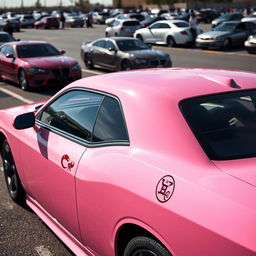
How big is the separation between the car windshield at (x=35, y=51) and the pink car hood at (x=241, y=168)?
12007 millimetres

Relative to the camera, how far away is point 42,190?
3.99 meters

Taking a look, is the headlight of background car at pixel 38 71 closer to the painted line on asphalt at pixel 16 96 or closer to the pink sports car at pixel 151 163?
the painted line on asphalt at pixel 16 96

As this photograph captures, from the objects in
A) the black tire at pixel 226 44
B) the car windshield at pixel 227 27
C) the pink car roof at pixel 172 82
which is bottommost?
the black tire at pixel 226 44

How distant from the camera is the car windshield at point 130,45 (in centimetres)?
1579

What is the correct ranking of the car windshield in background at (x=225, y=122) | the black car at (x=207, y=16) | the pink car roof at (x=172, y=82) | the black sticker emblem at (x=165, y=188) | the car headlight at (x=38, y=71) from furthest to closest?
the black car at (x=207, y=16) < the car headlight at (x=38, y=71) < the pink car roof at (x=172, y=82) < the car windshield in background at (x=225, y=122) < the black sticker emblem at (x=165, y=188)

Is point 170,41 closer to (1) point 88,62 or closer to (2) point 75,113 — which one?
(1) point 88,62

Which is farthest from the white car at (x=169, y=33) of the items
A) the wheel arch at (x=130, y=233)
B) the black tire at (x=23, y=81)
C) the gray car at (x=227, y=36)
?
the wheel arch at (x=130, y=233)

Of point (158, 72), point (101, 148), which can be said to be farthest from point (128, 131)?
point (158, 72)

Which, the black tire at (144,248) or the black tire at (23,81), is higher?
the black tire at (144,248)

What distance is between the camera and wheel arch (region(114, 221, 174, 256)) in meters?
2.47

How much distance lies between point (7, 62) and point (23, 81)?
1.31 meters

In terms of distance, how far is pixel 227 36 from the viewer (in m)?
23.8

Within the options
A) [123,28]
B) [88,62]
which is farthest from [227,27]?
[88,62]

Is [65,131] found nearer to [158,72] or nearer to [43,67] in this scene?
[158,72]
